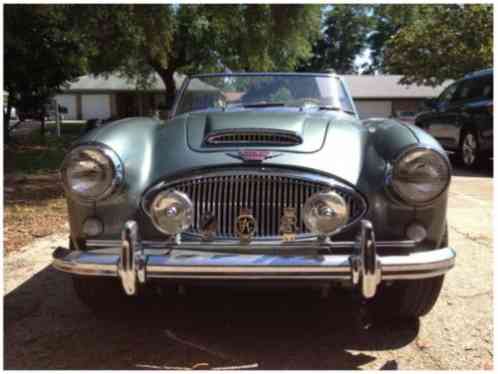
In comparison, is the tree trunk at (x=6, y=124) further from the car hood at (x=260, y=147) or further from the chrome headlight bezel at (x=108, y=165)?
the chrome headlight bezel at (x=108, y=165)

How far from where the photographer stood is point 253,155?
2.66m

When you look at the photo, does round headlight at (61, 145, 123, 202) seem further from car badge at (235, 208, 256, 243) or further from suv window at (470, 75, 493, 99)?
suv window at (470, 75, 493, 99)

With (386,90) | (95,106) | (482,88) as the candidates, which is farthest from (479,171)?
(95,106)

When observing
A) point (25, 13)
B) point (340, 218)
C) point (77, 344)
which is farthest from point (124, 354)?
point (25, 13)

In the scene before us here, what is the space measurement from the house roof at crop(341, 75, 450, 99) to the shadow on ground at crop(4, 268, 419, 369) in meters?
34.1

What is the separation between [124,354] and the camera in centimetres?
266

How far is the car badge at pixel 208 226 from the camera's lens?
2.53 meters

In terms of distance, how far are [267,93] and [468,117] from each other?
5663 mm

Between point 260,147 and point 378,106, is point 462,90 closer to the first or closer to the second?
point 260,147

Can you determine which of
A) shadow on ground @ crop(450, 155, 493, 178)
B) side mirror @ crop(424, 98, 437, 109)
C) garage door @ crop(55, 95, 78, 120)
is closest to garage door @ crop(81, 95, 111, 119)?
garage door @ crop(55, 95, 78, 120)

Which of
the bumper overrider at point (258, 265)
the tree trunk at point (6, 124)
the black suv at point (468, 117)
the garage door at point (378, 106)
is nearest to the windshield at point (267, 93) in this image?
the bumper overrider at point (258, 265)

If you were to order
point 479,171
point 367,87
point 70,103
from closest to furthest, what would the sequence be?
point 479,171
point 367,87
point 70,103

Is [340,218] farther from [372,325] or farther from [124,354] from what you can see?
[124,354]

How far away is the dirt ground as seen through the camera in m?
2.60
